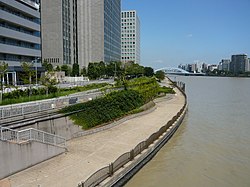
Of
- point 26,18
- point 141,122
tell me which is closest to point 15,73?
point 26,18

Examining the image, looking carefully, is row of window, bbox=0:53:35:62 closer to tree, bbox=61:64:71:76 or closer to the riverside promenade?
tree, bbox=61:64:71:76

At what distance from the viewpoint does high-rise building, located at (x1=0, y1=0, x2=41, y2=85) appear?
142 feet

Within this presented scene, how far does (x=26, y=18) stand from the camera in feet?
167

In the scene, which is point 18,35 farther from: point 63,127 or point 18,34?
point 63,127

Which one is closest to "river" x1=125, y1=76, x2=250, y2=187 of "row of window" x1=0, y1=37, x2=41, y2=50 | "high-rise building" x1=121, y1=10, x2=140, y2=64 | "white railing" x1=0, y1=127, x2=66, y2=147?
"white railing" x1=0, y1=127, x2=66, y2=147

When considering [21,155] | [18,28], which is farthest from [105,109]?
[18,28]

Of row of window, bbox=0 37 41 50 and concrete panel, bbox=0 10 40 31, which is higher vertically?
concrete panel, bbox=0 10 40 31

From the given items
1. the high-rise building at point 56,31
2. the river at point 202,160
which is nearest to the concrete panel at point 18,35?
the high-rise building at point 56,31

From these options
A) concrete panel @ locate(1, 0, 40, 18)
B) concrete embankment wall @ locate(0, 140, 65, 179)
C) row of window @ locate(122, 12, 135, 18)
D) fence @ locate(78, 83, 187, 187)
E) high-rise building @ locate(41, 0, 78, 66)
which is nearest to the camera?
fence @ locate(78, 83, 187, 187)

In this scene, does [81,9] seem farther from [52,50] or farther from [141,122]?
[141,122]

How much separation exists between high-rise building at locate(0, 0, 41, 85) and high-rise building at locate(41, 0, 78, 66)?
75.2ft

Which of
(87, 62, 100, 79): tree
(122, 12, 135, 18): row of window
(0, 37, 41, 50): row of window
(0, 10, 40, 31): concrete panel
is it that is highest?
(122, 12, 135, 18): row of window

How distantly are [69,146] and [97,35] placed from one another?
90.7 m

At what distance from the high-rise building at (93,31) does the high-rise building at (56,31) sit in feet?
31.1
